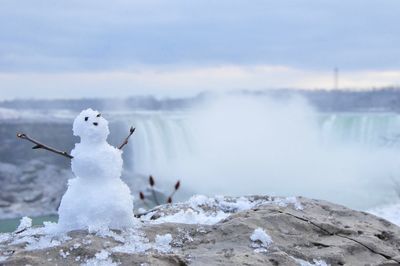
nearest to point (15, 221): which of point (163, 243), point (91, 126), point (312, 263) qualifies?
point (91, 126)

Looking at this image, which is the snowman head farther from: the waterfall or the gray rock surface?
the waterfall

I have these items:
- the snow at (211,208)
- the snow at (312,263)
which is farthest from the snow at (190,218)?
the snow at (312,263)

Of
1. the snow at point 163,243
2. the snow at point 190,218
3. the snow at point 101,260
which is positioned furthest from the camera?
the snow at point 190,218

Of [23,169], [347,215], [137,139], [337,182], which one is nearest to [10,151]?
[23,169]

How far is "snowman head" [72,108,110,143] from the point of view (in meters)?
3.40

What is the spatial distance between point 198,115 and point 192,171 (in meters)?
3.54

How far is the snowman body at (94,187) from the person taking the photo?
326 centimetres

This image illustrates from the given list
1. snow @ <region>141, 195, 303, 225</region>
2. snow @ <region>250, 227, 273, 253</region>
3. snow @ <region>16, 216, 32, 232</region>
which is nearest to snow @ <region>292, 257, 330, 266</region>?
snow @ <region>250, 227, 273, 253</region>

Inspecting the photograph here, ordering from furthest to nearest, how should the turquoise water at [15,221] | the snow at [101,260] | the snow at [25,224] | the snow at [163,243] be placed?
1. the turquoise water at [15,221]
2. the snow at [25,224]
3. the snow at [163,243]
4. the snow at [101,260]

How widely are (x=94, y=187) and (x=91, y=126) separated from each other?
350 millimetres

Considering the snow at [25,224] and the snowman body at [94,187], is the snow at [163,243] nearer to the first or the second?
the snowman body at [94,187]

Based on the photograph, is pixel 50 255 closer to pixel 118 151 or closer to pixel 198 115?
pixel 118 151

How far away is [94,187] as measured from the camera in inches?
132

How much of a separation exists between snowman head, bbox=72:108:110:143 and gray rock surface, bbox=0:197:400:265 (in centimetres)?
56
